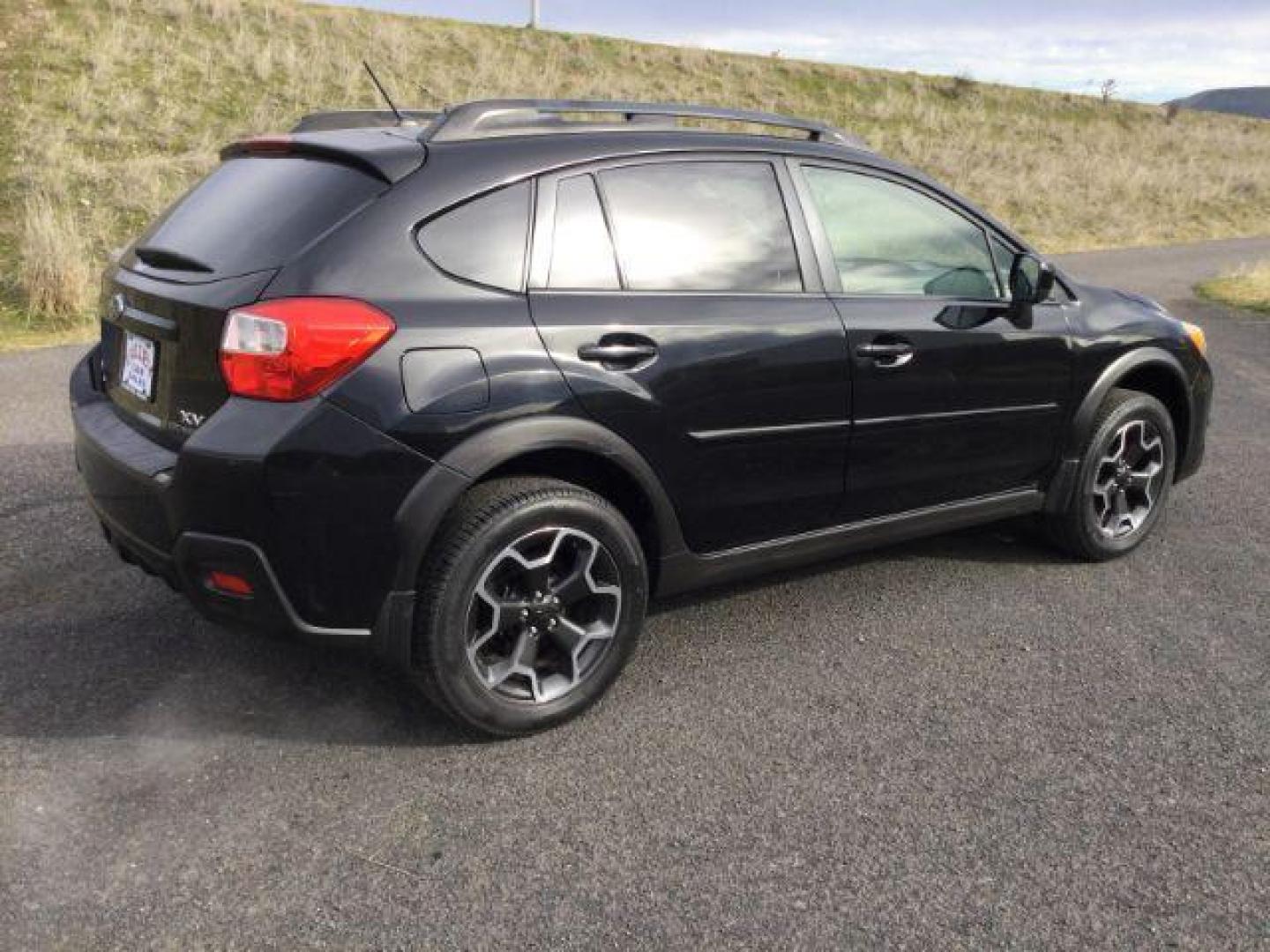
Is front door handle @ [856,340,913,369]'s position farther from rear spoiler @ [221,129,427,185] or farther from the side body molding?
rear spoiler @ [221,129,427,185]

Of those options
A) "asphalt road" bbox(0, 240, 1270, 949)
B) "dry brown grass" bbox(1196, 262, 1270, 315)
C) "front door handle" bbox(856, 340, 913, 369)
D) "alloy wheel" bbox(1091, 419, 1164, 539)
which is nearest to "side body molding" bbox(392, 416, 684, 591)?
"asphalt road" bbox(0, 240, 1270, 949)

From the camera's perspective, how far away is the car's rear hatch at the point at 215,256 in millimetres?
2861

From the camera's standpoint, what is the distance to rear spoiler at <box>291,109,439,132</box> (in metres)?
3.57

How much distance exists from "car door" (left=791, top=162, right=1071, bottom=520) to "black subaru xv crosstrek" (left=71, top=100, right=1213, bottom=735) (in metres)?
0.01

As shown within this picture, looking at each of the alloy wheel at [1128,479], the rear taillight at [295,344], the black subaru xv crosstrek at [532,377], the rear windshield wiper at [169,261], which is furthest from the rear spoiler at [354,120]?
the alloy wheel at [1128,479]

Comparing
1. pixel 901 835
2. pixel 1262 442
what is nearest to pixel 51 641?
pixel 901 835

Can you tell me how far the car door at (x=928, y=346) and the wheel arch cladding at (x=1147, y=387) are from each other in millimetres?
138

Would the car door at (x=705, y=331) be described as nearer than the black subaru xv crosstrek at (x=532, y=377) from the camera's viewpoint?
No

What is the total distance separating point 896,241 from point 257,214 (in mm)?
2185

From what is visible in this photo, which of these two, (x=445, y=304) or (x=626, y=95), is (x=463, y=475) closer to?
(x=445, y=304)

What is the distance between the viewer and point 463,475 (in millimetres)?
A: 2865

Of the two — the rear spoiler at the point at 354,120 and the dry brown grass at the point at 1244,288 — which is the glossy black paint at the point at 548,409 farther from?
the dry brown grass at the point at 1244,288

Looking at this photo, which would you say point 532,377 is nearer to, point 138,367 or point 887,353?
point 138,367

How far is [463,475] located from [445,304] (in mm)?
455
